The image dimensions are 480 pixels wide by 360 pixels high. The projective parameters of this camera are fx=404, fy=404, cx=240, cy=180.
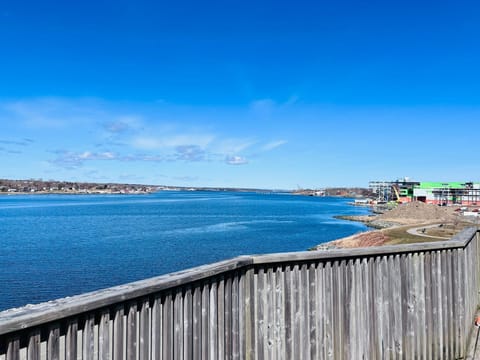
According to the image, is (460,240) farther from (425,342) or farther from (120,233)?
(120,233)

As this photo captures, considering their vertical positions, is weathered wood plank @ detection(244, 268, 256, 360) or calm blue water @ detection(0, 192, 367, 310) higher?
weathered wood plank @ detection(244, 268, 256, 360)

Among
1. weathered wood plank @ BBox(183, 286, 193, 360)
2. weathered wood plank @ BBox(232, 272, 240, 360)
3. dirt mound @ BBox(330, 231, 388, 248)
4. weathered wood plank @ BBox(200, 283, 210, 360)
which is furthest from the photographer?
dirt mound @ BBox(330, 231, 388, 248)

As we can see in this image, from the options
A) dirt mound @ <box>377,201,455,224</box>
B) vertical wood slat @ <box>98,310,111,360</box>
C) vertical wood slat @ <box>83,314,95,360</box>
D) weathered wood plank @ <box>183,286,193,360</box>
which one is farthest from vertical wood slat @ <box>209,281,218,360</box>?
dirt mound @ <box>377,201,455,224</box>

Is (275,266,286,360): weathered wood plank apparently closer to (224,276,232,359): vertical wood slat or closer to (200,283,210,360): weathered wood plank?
(224,276,232,359): vertical wood slat

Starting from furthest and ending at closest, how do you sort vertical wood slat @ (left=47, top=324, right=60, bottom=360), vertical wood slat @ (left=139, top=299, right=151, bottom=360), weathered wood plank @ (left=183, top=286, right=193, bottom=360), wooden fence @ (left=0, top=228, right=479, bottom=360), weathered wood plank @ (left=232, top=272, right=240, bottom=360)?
weathered wood plank @ (left=232, top=272, right=240, bottom=360) < weathered wood plank @ (left=183, top=286, right=193, bottom=360) < vertical wood slat @ (left=139, top=299, right=151, bottom=360) < wooden fence @ (left=0, top=228, right=479, bottom=360) < vertical wood slat @ (left=47, top=324, right=60, bottom=360)

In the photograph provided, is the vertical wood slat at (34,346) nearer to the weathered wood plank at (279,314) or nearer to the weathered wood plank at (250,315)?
the weathered wood plank at (250,315)

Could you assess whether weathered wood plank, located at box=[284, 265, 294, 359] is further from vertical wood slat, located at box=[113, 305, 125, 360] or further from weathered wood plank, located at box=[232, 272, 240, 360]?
vertical wood slat, located at box=[113, 305, 125, 360]

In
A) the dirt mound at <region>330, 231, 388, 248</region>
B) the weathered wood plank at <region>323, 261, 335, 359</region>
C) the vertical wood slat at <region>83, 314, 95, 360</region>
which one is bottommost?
the dirt mound at <region>330, 231, 388, 248</region>

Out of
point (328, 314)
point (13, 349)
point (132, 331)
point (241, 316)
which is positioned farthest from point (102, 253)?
point (13, 349)

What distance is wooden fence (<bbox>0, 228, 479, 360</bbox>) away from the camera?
2.14m

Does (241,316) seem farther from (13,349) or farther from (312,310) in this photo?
(13,349)

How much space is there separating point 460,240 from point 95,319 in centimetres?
440

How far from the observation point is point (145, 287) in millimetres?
2490

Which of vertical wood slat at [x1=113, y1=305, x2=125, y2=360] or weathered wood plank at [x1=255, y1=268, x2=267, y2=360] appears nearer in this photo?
vertical wood slat at [x1=113, y1=305, x2=125, y2=360]
